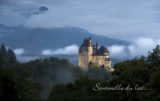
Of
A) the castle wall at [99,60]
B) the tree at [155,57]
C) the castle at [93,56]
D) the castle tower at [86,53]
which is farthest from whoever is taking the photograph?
the castle tower at [86,53]

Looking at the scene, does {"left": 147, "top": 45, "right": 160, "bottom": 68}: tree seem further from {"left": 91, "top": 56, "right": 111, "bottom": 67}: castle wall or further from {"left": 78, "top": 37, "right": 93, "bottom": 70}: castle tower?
{"left": 78, "top": 37, "right": 93, "bottom": 70}: castle tower

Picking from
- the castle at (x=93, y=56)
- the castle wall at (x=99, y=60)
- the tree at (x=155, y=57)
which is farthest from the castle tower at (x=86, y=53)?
the tree at (x=155, y=57)

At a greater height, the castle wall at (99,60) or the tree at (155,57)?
the castle wall at (99,60)

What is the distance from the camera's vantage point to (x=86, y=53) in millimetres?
175750

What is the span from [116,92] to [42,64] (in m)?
88.6

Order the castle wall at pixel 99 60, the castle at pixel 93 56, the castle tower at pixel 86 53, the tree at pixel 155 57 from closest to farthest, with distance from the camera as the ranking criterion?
the tree at pixel 155 57 < the castle wall at pixel 99 60 < the castle at pixel 93 56 < the castle tower at pixel 86 53

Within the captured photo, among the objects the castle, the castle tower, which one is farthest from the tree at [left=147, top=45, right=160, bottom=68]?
the castle tower

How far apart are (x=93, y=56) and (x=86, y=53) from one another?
351cm

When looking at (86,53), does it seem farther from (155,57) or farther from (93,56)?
(155,57)

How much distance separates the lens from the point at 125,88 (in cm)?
3353

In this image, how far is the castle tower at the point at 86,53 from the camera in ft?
572

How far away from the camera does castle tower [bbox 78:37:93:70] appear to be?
174375 mm

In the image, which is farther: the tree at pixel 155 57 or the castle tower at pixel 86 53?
the castle tower at pixel 86 53

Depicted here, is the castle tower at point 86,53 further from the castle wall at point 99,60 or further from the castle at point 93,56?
the castle wall at point 99,60
